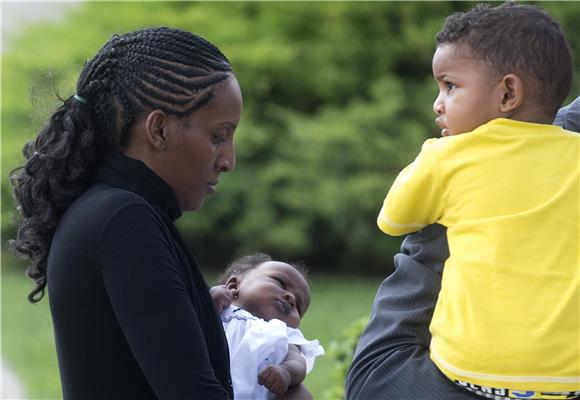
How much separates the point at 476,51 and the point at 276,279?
3.47 feet

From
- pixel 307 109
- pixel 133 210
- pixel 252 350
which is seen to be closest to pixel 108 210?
pixel 133 210

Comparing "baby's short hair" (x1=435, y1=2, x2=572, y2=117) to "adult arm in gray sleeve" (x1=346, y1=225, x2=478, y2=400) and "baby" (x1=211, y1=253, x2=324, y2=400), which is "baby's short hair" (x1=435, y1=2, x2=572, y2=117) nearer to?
"adult arm in gray sleeve" (x1=346, y1=225, x2=478, y2=400)

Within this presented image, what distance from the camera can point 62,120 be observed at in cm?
239

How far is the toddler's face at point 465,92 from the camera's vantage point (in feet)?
7.70

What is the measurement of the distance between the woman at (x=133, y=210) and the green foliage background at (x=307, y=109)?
8.08m

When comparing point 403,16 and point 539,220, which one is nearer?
point 539,220

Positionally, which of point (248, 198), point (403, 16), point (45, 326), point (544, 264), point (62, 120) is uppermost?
point (62, 120)

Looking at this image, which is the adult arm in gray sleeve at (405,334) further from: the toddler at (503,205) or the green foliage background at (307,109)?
the green foliage background at (307,109)

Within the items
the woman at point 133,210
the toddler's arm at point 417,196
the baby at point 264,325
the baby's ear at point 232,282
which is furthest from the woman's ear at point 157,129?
the baby's ear at point 232,282

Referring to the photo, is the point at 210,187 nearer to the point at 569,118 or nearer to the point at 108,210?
the point at 108,210

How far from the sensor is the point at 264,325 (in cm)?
275

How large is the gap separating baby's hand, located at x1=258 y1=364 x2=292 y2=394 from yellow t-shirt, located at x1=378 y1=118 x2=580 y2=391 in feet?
1.70

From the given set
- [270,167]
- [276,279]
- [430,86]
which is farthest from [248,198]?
[276,279]

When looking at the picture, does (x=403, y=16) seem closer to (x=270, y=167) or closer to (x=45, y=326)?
(x=270, y=167)
